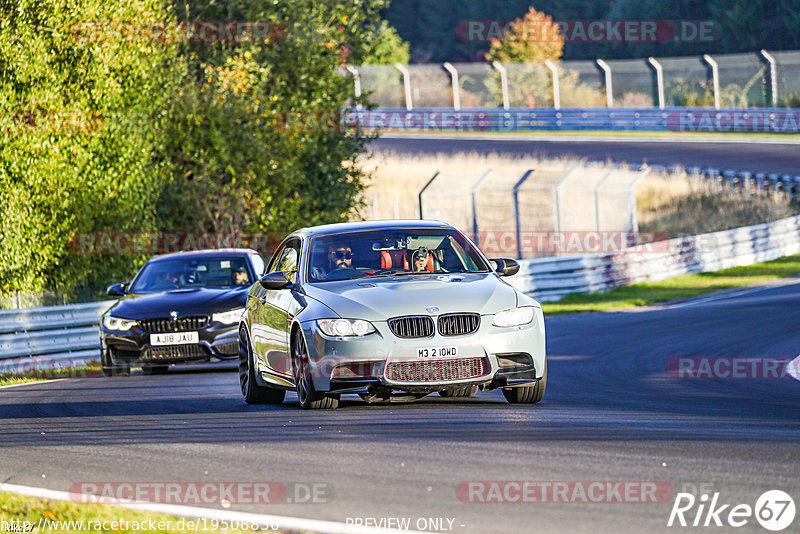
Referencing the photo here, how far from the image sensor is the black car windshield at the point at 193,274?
668 inches

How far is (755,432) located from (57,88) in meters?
17.8

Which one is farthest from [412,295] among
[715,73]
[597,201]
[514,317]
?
[715,73]

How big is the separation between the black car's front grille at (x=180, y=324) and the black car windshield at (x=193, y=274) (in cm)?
109

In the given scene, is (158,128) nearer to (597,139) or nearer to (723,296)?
(723,296)

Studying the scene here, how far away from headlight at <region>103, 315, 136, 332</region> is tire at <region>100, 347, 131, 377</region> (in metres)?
0.30

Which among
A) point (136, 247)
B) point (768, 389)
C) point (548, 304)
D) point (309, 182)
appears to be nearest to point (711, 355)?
point (768, 389)

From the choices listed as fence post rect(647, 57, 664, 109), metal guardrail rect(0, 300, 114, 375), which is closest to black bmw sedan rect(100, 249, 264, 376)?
metal guardrail rect(0, 300, 114, 375)

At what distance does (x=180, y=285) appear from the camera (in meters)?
17.0

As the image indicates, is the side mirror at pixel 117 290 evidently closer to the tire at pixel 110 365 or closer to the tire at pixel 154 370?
the tire at pixel 110 365

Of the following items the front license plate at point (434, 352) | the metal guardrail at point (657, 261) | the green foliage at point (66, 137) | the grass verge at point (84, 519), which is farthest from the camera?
the metal guardrail at point (657, 261)

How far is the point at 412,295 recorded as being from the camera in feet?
32.9

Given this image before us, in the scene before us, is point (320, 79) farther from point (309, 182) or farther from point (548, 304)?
point (548, 304)

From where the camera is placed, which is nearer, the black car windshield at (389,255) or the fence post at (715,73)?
the black car windshield at (389,255)

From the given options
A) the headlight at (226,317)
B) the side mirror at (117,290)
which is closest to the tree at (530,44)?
the side mirror at (117,290)
